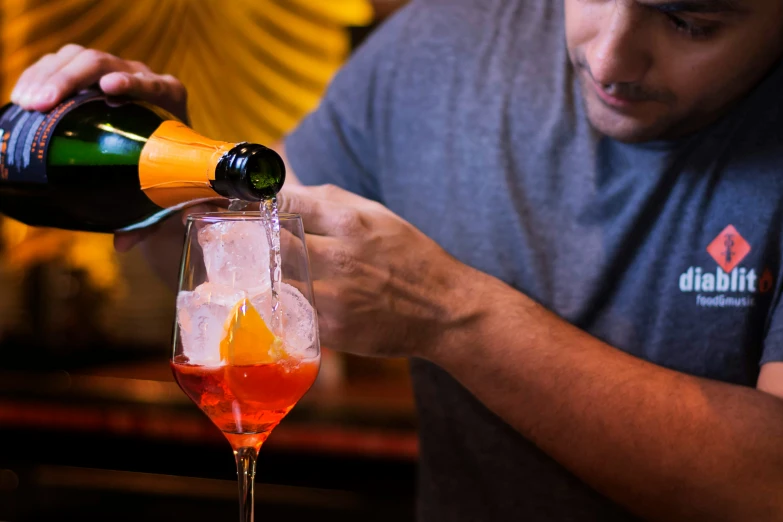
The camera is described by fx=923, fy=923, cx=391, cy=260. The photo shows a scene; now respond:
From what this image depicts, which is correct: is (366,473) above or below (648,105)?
below

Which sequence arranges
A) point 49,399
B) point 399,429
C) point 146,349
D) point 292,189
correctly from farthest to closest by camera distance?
point 146,349 < point 49,399 < point 399,429 < point 292,189

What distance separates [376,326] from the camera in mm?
1149

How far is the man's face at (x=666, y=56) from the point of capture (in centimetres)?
118

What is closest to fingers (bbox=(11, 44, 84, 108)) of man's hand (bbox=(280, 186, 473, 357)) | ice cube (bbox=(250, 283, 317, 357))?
man's hand (bbox=(280, 186, 473, 357))

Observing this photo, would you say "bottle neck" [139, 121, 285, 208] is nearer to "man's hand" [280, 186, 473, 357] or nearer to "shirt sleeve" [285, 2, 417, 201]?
"man's hand" [280, 186, 473, 357]

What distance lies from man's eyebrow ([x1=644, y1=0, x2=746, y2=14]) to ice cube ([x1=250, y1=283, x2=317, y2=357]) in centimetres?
58

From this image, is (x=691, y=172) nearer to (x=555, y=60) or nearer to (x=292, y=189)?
(x=555, y=60)

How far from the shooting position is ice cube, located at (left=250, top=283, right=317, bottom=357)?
0.92 m

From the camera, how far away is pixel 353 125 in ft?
5.27

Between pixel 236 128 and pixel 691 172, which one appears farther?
pixel 236 128

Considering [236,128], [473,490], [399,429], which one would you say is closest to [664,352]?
[473,490]

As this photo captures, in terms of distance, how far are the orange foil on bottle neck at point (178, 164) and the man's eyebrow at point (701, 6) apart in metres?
0.57

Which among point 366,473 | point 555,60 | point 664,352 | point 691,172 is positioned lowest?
point 366,473

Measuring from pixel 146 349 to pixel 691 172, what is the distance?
210 cm
